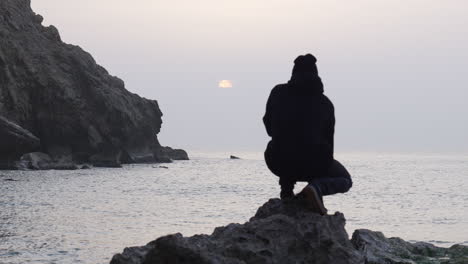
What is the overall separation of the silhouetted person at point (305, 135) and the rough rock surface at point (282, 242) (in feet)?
0.86

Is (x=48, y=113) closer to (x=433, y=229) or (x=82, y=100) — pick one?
(x=82, y=100)

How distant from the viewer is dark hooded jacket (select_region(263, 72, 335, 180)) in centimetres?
819

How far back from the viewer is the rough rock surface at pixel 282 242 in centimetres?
795

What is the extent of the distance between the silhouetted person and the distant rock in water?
78.2m

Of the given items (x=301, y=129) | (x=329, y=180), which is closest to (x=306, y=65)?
(x=301, y=129)

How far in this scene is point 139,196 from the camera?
56062mm

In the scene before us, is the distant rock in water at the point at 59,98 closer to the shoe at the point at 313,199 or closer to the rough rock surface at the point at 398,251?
the rough rock surface at the point at 398,251

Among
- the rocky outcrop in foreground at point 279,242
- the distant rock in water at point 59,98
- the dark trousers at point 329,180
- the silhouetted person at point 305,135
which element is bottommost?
the rocky outcrop in foreground at point 279,242

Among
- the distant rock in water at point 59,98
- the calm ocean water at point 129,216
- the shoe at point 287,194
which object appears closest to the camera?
the shoe at point 287,194

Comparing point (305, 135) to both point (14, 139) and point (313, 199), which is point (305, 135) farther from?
point (14, 139)

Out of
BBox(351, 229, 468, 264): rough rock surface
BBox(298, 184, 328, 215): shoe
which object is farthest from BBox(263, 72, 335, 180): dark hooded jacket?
BBox(351, 229, 468, 264): rough rock surface

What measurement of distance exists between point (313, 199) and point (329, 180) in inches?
12.7

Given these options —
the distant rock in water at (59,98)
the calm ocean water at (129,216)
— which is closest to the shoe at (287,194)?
the calm ocean water at (129,216)

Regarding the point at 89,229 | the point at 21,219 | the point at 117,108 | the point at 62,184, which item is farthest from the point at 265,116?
the point at 117,108
